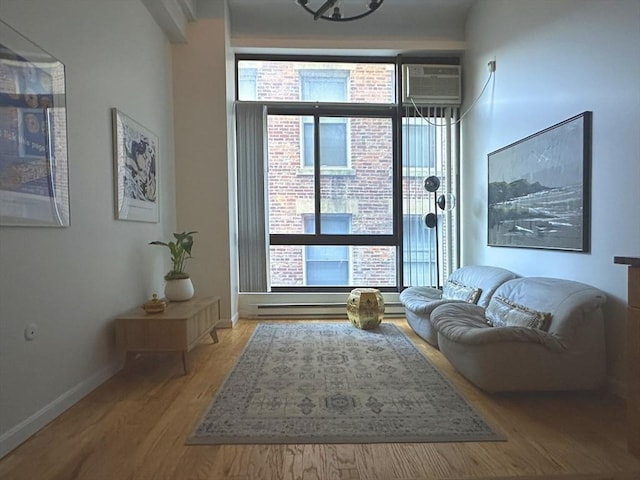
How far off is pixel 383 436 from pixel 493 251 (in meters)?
2.61

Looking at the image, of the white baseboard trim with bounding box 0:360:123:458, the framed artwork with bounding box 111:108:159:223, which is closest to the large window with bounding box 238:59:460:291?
the framed artwork with bounding box 111:108:159:223

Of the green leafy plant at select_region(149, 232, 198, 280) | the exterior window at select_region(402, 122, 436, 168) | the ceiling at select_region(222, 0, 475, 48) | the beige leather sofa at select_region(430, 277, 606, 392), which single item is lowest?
the beige leather sofa at select_region(430, 277, 606, 392)

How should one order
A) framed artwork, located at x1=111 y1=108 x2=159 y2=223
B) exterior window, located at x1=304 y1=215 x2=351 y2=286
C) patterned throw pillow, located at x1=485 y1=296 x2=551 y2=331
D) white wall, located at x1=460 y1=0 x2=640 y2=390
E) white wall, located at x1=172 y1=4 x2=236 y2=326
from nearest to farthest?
1. white wall, located at x1=460 y1=0 x2=640 y2=390
2. patterned throw pillow, located at x1=485 y1=296 x2=551 y2=331
3. framed artwork, located at x1=111 y1=108 x2=159 y2=223
4. white wall, located at x1=172 y1=4 x2=236 y2=326
5. exterior window, located at x1=304 y1=215 x2=351 y2=286

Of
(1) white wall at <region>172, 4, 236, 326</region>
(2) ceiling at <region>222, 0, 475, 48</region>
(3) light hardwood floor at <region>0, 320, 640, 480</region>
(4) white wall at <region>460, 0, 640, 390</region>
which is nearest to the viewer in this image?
(3) light hardwood floor at <region>0, 320, 640, 480</region>

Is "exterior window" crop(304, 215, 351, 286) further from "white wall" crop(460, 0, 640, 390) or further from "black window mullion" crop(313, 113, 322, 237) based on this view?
"white wall" crop(460, 0, 640, 390)

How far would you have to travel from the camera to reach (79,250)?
7.39 ft

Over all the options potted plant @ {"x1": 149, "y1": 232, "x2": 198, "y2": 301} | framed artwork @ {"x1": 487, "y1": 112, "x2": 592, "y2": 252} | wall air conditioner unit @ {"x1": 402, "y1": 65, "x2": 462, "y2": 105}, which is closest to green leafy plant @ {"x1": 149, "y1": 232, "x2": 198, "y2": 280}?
potted plant @ {"x1": 149, "y1": 232, "x2": 198, "y2": 301}

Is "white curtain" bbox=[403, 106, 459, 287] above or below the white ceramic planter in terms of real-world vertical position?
above

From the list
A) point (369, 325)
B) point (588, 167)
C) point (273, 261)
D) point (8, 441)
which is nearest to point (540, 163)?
point (588, 167)

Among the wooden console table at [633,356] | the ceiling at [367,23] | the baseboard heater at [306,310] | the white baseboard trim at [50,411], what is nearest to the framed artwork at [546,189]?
the wooden console table at [633,356]

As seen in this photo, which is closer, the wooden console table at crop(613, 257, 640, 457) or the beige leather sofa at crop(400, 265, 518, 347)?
the wooden console table at crop(613, 257, 640, 457)

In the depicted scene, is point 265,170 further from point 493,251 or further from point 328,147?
point 493,251

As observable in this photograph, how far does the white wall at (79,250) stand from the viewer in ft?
5.80

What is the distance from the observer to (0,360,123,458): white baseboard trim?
1.69m
